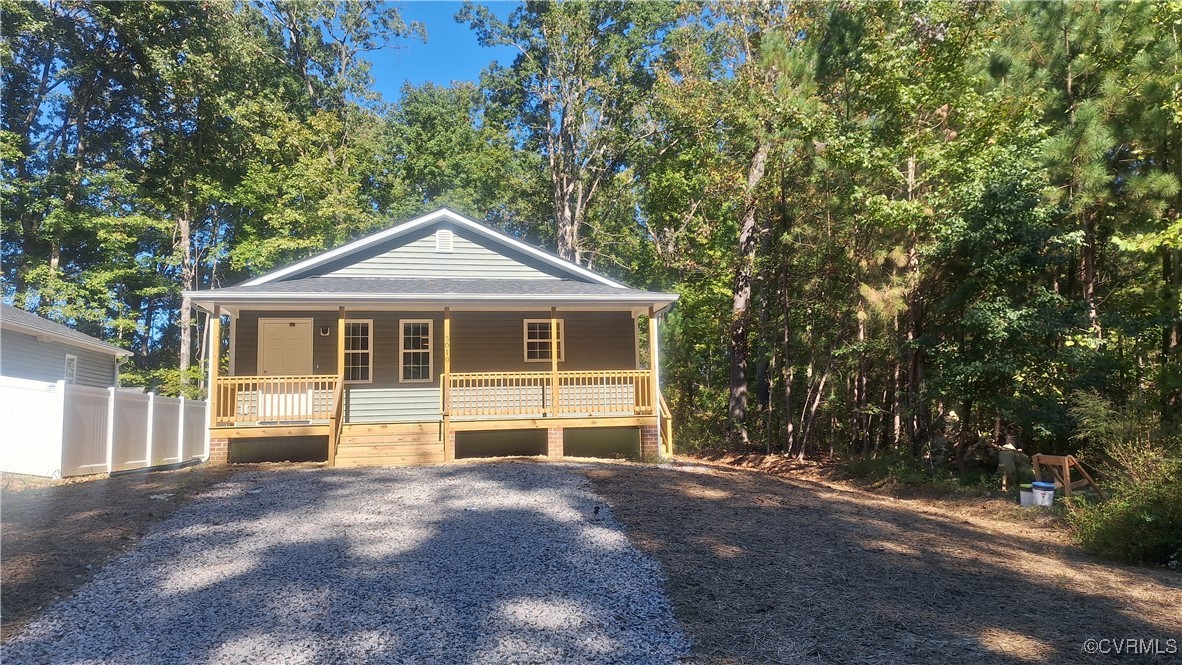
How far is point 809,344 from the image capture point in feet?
60.6

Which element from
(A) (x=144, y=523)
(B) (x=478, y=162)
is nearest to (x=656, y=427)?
(A) (x=144, y=523)

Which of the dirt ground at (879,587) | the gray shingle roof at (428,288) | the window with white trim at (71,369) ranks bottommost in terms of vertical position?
the dirt ground at (879,587)

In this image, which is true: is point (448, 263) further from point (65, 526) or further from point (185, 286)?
point (185, 286)

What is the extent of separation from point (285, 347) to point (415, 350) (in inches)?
101

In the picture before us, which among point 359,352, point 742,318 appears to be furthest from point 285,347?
point 742,318

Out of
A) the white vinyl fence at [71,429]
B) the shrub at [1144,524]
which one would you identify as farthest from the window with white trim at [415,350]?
the shrub at [1144,524]

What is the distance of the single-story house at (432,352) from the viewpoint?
12250 mm

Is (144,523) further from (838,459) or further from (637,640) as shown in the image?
(838,459)

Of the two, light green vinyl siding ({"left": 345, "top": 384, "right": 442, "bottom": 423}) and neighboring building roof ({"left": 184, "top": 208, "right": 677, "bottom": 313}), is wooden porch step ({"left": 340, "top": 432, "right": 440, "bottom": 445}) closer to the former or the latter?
light green vinyl siding ({"left": 345, "top": 384, "right": 442, "bottom": 423})

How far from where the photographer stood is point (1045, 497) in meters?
9.34

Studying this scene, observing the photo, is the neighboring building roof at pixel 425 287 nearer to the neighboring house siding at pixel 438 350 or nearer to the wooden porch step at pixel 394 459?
the neighboring house siding at pixel 438 350

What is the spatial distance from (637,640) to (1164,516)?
20.3 ft
